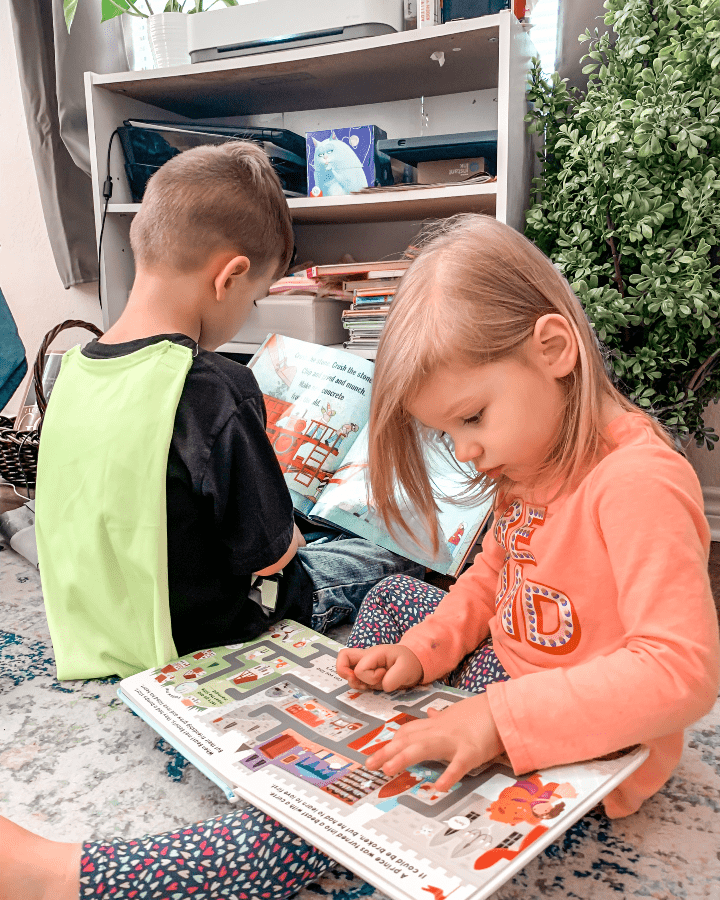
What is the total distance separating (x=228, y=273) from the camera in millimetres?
937

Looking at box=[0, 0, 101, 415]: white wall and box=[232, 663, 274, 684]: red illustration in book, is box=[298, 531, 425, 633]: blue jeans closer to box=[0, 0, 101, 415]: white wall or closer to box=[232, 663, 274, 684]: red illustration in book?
box=[232, 663, 274, 684]: red illustration in book

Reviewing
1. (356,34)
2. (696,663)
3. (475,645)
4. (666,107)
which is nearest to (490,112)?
(356,34)

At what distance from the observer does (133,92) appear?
1.71 meters

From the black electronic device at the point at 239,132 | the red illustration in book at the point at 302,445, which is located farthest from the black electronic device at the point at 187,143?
the red illustration in book at the point at 302,445

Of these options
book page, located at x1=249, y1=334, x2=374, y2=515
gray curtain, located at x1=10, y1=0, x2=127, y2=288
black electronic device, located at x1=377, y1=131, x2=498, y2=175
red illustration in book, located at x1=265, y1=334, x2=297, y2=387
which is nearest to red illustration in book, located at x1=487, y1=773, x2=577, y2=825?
book page, located at x1=249, y1=334, x2=374, y2=515

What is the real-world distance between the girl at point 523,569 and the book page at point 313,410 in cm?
56

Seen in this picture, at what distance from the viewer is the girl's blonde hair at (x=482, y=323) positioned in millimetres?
608

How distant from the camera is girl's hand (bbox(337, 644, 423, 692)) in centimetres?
70

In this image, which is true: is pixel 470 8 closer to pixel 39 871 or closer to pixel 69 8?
pixel 69 8

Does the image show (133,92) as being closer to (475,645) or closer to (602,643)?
(475,645)

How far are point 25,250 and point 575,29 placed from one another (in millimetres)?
1800

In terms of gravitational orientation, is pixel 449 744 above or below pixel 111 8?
below

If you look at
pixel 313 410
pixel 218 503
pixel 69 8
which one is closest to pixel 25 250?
pixel 69 8

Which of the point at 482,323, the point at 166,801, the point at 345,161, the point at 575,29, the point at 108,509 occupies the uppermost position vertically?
the point at 575,29
